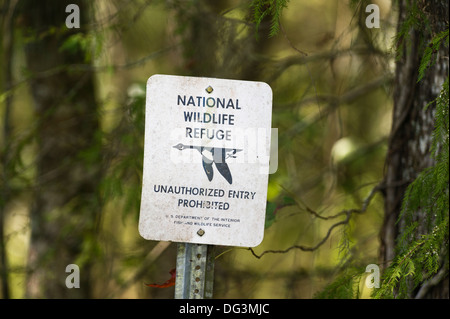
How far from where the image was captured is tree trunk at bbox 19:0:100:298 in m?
2.56

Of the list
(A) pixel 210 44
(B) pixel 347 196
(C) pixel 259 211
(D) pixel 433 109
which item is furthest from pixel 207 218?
(B) pixel 347 196

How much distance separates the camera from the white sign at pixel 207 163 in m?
1.14

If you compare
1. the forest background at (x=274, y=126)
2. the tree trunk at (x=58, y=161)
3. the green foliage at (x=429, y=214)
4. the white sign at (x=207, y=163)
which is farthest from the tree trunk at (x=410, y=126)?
the tree trunk at (x=58, y=161)

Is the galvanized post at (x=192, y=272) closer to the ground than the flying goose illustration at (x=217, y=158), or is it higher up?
closer to the ground

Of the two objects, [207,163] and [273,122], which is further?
[273,122]

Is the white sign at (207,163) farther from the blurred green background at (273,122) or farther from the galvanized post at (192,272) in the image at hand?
the blurred green background at (273,122)

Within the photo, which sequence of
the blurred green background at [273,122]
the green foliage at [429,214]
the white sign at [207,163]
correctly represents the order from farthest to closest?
the blurred green background at [273,122], the green foliage at [429,214], the white sign at [207,163]

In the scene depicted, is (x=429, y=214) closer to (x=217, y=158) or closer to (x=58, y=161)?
(x=217, y=158)

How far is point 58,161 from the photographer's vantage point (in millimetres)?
2830

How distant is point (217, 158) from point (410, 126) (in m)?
0.88

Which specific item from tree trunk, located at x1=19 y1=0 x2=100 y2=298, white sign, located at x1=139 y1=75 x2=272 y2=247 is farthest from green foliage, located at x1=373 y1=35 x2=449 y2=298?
tree trunk, located at x1=19 y1=0 x2=100 y2=298

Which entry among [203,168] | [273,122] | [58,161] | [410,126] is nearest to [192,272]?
[203,168]

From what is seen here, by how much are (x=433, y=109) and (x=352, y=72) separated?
0.96 m

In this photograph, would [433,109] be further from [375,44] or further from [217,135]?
[217,135]
